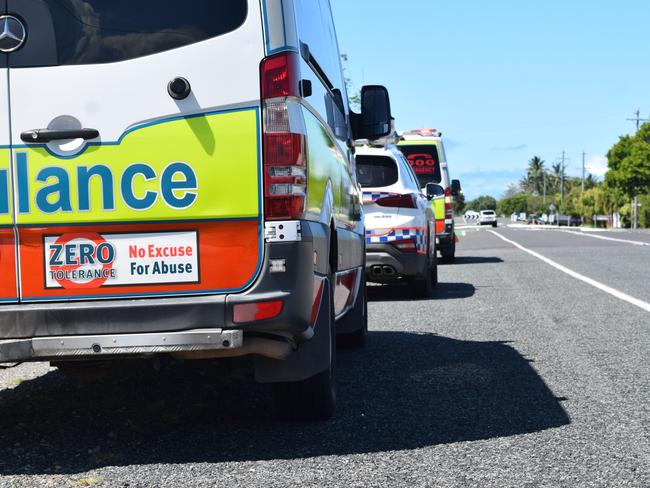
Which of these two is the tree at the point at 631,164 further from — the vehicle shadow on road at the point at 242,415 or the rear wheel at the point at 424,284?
the vehicle shadow on road at the point at 242,415

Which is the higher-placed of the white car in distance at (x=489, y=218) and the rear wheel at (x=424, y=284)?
the rear wheel at (x=424, y=284)

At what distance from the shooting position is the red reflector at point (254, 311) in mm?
4152

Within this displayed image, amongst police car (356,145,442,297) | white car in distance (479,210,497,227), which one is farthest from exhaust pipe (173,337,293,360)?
white car in distance (479,210,497,227)

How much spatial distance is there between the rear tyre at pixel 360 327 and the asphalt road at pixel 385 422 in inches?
5.8

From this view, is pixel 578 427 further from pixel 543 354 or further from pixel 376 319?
pixel 376 319

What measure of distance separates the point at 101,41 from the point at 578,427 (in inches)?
112

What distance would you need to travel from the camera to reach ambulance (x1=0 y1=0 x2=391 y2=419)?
13.6 feet

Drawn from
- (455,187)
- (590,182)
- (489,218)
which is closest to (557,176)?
(590,182)

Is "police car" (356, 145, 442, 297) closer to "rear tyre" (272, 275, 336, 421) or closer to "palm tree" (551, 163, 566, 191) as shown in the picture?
"rear tyre" (272, 275, 336, 421)

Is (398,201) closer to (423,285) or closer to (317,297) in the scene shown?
(423,285)

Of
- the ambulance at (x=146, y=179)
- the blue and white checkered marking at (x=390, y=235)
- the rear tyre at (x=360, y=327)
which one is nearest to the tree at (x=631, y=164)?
the blue and white checkered marking at (x=390, y=235)

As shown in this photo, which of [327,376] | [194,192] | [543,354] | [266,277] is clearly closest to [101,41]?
[194,192]

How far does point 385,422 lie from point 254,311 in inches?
50.1

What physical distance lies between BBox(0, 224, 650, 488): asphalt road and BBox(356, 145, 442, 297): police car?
294 cm
